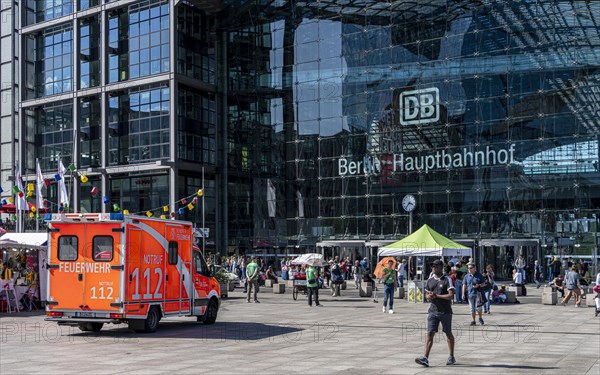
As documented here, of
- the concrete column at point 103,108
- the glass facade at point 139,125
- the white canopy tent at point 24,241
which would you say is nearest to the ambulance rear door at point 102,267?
the white canopy tent at point 24,241

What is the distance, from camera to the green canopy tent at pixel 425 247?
30.5 m

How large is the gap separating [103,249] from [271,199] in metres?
36.1

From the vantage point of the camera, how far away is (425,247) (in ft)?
101

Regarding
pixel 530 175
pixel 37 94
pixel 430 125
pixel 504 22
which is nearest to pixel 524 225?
pixel 530 175

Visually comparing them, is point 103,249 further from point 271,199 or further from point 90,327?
point 271,199

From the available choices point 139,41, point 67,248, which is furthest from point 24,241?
point 139,41

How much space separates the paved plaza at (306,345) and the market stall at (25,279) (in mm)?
1249

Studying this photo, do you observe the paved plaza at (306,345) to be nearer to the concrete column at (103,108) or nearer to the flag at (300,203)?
the flag at (300,203)

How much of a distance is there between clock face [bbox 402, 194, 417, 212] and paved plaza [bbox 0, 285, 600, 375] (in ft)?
66.4

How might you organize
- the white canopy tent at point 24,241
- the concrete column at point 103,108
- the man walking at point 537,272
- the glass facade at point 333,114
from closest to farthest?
the white canopy tent at point 24,241, the man walking at point 537,272, the glass facade at point 333,114, the concrete column at point 103,108

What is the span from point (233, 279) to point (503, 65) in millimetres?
18330

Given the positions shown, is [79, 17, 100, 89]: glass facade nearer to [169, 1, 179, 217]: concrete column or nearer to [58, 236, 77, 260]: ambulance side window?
[169, 1, 179, 217]: concrete column

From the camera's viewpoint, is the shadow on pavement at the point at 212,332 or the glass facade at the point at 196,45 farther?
the glass facade at the point at 196,45

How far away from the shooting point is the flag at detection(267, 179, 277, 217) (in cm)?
5409
